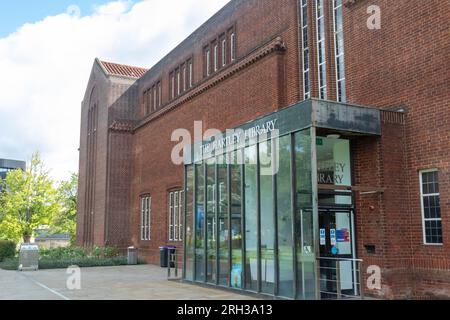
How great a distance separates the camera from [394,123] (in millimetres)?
12055

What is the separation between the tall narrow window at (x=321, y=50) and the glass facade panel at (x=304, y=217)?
4.25 m

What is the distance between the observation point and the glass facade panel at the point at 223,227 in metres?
14.6

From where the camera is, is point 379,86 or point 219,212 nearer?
point 379,86

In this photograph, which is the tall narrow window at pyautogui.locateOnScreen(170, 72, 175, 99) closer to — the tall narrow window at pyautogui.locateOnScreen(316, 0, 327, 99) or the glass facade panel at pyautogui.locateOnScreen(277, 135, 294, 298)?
the tall narrow window at pyautogui.locateOnScreen(316, 0, 327, 99)

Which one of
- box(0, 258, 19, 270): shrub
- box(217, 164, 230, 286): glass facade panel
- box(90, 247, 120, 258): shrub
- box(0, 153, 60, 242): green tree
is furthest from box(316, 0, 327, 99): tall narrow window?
box(0, 153, 60, 242): green tree

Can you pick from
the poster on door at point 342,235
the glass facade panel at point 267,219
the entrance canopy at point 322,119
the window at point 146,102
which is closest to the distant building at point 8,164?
the window at point 146,102

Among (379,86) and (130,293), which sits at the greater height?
(379,86)

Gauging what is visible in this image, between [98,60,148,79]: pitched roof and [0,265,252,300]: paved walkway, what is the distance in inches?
650

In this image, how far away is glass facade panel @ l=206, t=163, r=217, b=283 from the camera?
1533 centimetres

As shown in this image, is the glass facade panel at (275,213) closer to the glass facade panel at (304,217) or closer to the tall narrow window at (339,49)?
the glass facade panel at (304,217)

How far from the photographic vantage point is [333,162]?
1263 cm
